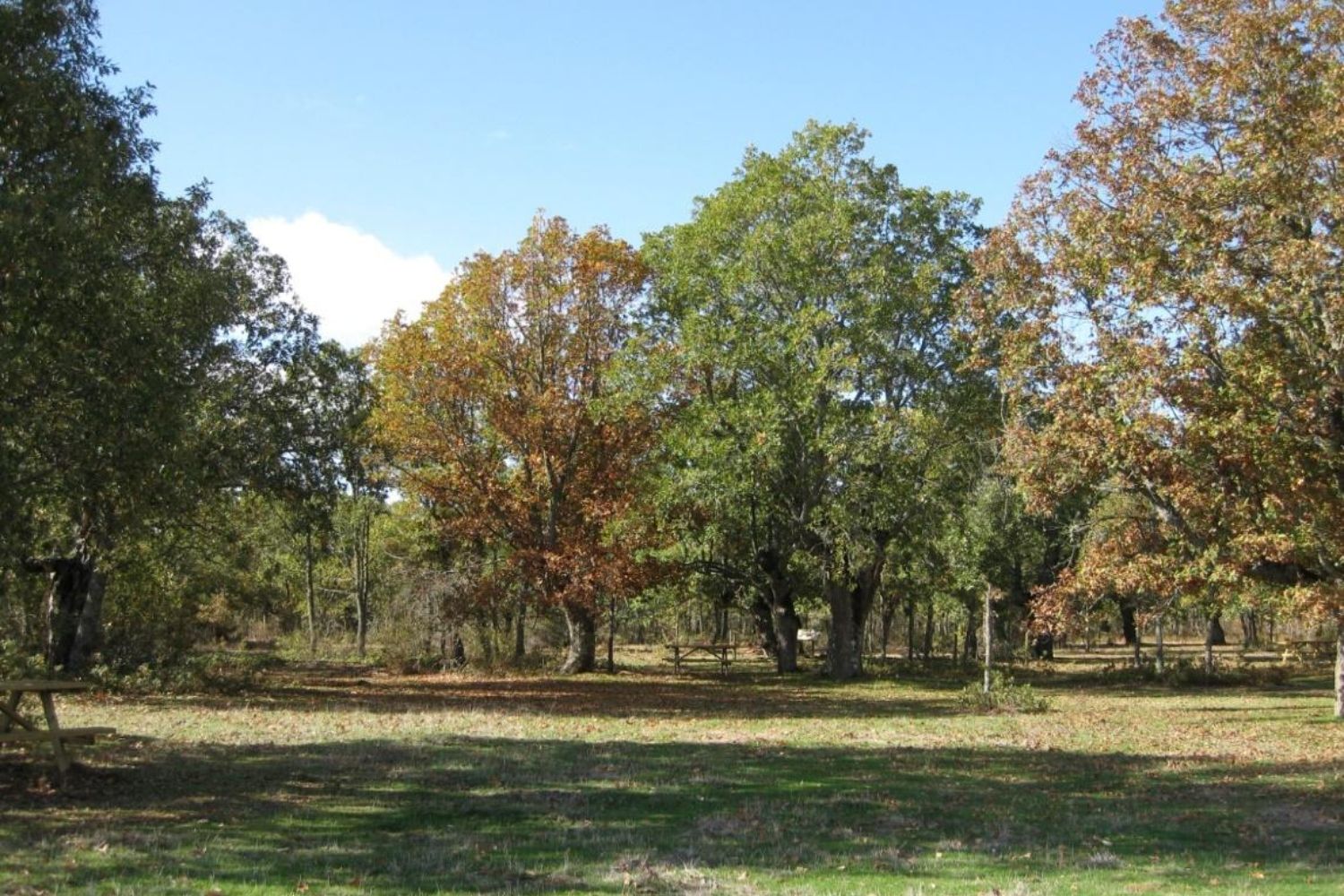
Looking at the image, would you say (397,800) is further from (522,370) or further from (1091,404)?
(522,370)

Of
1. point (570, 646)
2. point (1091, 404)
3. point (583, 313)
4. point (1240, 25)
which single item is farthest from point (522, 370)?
point (1240, 25)

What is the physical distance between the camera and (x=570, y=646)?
32344 mm

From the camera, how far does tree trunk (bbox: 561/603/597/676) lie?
3175 cm

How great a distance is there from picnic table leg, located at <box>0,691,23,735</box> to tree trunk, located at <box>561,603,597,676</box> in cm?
2099

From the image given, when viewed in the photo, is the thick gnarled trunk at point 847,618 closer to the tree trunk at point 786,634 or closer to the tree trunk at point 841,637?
the tree trunk at point 841,637

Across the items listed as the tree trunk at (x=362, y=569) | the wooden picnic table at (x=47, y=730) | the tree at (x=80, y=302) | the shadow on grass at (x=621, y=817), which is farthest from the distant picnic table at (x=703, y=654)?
the wooden picnic table at (x=47, y=730)

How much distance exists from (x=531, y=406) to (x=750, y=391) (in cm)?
625

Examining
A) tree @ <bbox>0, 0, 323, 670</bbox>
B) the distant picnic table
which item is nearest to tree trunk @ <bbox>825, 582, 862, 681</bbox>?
the distant picnic table

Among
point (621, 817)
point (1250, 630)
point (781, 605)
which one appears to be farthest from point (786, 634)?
point (1250, 630)

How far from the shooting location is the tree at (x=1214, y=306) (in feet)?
51.0

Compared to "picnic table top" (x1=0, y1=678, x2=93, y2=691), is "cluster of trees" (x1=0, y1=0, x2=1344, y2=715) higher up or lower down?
higher up

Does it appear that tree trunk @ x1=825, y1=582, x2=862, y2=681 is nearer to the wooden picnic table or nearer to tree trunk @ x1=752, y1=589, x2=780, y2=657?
tree trunk @ x1=752, y1=589, x2=780, y2=657

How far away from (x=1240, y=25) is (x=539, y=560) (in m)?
20.2

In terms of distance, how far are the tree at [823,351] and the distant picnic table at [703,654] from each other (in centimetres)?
385
